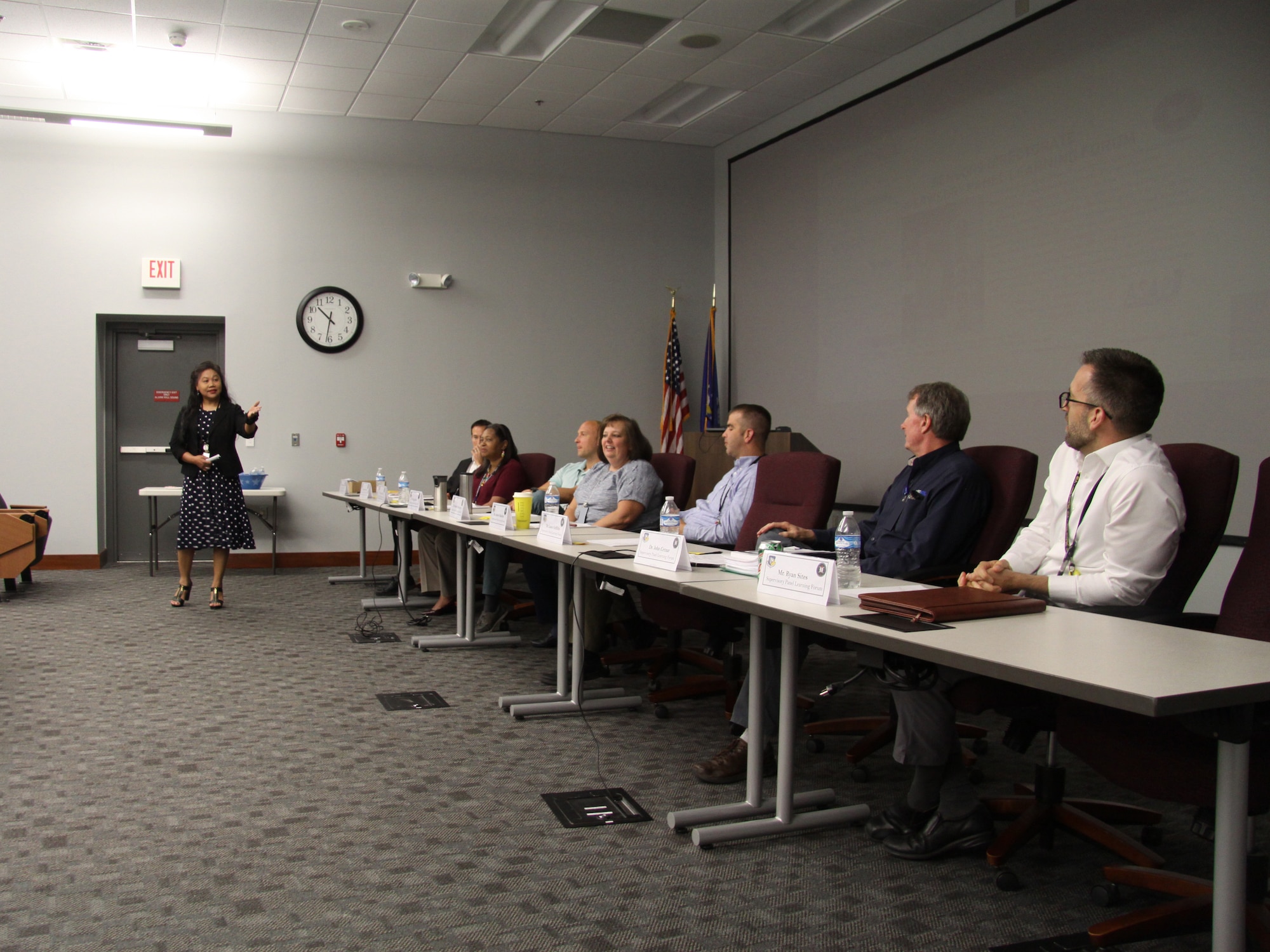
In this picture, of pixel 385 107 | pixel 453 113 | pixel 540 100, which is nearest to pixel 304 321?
pixel 385 107

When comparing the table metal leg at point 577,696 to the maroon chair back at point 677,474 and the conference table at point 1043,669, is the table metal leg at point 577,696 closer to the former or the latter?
the conference table at point 1043,669

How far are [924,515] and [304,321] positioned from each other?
6.21 metres

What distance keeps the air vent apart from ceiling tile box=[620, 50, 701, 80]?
0.21 m

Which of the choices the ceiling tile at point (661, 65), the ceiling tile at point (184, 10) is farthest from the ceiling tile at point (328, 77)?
the ceiling tile at point (661, 65)

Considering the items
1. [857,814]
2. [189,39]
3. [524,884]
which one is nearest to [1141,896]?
[857,814]

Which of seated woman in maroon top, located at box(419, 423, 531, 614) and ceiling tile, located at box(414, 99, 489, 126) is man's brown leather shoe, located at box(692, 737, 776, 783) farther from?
ceiling tile, located at box(414, 99, 489, 126)

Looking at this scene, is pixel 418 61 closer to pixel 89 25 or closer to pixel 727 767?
pixel 89 25

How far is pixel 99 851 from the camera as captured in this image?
230cm

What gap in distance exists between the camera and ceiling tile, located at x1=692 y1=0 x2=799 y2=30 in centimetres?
583

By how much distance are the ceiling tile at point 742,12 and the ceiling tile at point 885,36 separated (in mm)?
516

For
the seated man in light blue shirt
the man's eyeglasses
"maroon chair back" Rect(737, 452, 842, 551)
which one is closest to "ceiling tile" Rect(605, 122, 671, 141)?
the seated man in light blue shirt

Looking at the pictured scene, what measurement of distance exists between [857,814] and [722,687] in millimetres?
1262

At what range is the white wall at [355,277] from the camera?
7.46m

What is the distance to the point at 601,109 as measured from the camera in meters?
7.84
